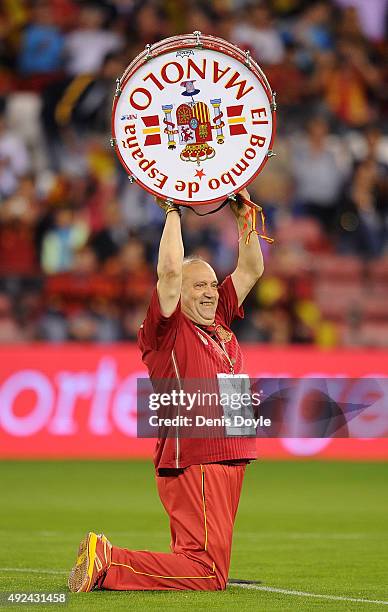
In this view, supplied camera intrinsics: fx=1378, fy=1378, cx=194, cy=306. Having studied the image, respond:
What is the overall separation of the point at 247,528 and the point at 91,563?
403cm

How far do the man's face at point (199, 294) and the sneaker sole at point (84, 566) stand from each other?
4.65 ft

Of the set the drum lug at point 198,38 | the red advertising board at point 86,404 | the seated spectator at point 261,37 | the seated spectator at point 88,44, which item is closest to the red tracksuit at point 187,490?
the drum lug at point 198,38

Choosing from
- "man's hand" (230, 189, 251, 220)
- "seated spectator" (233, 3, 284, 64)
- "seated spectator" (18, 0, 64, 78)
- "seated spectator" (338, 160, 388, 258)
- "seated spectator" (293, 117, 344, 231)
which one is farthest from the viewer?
"seated spectator" (233, 3, 284, 64)

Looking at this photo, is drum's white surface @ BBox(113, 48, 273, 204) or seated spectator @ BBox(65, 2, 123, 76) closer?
drum's white surface @ BBox(113, 48, 273, 204)

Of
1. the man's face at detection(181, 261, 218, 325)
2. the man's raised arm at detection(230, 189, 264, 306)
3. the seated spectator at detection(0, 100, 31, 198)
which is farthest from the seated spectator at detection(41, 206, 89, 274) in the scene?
the man's face at detection(181, 261, 218, 325)

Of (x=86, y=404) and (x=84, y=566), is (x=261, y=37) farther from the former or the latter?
(x=84, y=566)

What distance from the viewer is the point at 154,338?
7699 mm

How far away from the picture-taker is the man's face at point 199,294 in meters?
7.98

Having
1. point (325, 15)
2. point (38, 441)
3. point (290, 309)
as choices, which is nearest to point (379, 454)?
point (290, 309)

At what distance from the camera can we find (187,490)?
764cm

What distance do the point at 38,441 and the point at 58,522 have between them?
15.2ft

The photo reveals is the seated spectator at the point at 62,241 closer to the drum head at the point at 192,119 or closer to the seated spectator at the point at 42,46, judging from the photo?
the seated spectator at the point at 42,46

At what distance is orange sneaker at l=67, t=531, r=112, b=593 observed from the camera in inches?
293

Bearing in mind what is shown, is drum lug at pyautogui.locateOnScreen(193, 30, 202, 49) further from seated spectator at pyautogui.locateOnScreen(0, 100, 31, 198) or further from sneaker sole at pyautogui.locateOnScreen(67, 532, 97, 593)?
seated spectator at pyautogui.locateOnScreen(0, 100, 31, 198)
